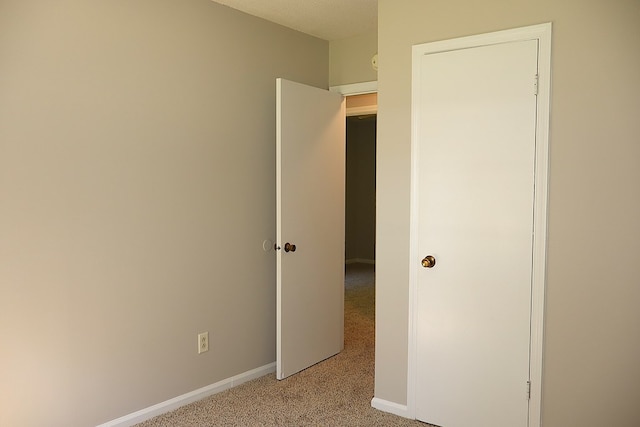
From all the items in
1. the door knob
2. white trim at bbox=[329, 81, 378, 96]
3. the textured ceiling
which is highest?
the textured ceiling

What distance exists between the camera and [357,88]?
4.01 metres

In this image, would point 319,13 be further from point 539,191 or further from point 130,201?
point 539,191

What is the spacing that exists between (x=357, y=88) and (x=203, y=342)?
215 centimetres

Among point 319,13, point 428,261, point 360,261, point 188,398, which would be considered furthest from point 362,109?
point 360,261

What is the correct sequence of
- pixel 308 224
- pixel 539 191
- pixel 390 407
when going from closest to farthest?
pixel 539 191, pixel 390 407, pixel 308 224

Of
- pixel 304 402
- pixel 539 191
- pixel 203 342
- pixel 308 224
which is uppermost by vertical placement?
pixel 539 191

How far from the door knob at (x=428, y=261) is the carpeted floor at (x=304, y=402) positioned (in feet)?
Result: 2.96

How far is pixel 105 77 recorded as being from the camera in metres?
2.73

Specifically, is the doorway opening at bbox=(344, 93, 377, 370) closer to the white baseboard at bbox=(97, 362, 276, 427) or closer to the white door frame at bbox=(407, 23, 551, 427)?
the white baseboard at bbox=(97, 362, 276, 427)

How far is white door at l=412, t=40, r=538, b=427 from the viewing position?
2648 millimetres

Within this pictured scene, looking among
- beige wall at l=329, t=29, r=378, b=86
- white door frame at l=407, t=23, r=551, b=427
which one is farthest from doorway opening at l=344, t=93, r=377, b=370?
white door frame at l=407, t=23, r=551, b=427

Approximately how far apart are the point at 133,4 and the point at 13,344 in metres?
1.82

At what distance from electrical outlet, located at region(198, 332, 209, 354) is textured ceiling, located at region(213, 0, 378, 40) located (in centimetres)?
208

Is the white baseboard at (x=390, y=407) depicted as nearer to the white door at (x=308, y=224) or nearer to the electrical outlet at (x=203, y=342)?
A: the white door at (x=308, y=224)
